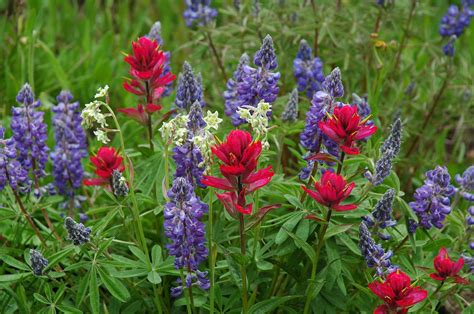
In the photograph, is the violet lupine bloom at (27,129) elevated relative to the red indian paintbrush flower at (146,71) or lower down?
lower down

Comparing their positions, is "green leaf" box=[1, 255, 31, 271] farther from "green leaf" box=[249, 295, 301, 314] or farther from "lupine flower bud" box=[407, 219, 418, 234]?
"lupine flower bud" box=[407, 219, 418, 234]

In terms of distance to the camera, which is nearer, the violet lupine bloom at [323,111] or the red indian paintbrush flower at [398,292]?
the red indian paintbrush flower at [398,292]

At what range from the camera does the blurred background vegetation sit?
3.70 metres

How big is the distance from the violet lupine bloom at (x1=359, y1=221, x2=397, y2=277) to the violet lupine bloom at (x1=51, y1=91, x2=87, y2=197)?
1381 millimetres

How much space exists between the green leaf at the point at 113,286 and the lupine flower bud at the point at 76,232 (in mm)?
135

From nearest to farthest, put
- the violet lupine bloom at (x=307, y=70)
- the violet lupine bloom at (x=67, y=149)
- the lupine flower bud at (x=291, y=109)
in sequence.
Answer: the lupine flower bud at (x=291, y=109) → the violet lupine bloom at (x=67, y=149) → the violet lupine bloom at (x=307, y=70)

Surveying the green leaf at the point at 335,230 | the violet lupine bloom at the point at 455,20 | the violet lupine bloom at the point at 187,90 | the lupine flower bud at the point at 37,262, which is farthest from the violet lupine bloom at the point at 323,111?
the violet lupine bloom at the point at 455,20

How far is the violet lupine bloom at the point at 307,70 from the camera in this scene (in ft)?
10.5

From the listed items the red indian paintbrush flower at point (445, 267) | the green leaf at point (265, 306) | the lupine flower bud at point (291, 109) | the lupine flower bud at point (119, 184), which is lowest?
the green leaf at point (265, 306)

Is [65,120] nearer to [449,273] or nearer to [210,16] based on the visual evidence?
[210,16]

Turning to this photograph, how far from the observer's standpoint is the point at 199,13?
3.77 m

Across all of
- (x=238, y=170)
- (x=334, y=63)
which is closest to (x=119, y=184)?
(x=238, y=170)

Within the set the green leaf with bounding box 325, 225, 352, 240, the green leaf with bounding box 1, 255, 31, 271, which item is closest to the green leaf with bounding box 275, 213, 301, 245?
the green leaf with bounding box 325, 225, 352, 240

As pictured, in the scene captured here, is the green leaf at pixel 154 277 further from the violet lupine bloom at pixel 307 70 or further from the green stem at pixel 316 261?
the violet lupine bloom at pixel 307 70
